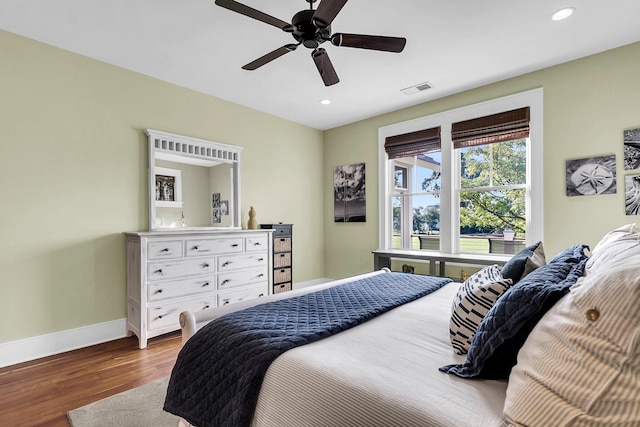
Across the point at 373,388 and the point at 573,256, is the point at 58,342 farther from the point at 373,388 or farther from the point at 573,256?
the point at 573,256

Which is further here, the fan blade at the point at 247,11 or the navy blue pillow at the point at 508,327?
the fan blade at the point at 247,11

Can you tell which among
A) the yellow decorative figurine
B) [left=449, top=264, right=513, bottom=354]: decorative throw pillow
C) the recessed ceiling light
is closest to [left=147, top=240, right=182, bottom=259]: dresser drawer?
the yellow decorative figurine

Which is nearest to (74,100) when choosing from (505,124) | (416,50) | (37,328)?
(37,328)

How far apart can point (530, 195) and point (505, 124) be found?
0.82 metres

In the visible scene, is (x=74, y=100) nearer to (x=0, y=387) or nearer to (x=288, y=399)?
(x=0, y=387)

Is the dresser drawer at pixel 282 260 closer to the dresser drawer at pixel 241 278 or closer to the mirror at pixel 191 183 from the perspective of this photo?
the dresser drawer at pixel 241 278

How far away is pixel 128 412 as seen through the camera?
1892 millimetres

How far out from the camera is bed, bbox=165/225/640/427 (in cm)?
71

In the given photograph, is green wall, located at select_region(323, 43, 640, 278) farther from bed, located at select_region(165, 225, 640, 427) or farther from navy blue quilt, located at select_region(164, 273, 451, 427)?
navy blue quilt, located at select_region(164, 273, 451, 427)

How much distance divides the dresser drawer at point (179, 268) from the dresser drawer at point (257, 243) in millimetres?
466

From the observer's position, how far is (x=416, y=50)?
2.84 meters

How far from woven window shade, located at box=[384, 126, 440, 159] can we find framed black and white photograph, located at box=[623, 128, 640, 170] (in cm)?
176

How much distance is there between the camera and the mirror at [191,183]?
11.1 feet

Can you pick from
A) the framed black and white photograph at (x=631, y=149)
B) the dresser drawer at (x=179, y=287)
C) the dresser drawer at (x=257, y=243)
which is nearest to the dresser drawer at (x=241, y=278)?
the dresser drawer at (x=179, y=287)
